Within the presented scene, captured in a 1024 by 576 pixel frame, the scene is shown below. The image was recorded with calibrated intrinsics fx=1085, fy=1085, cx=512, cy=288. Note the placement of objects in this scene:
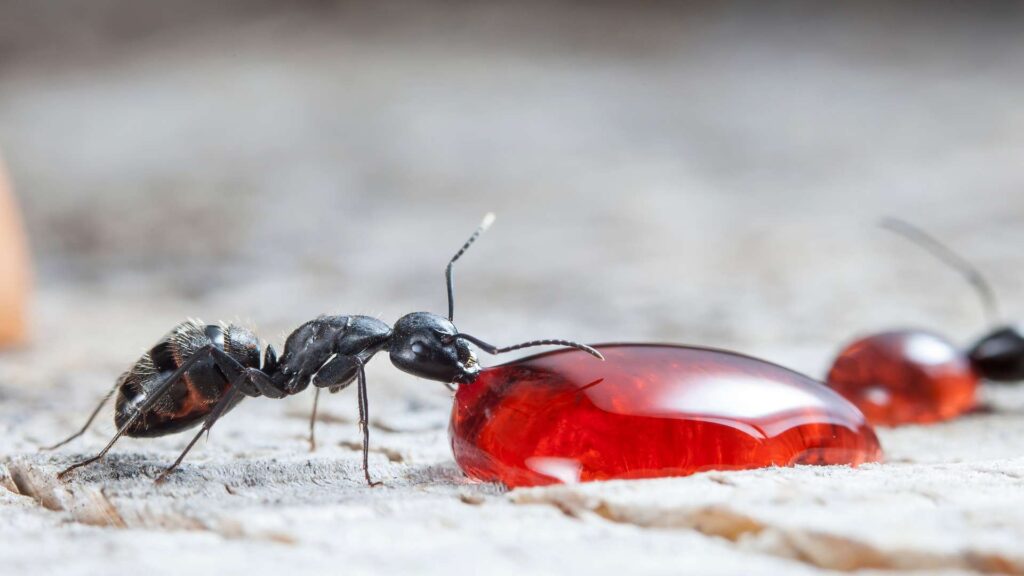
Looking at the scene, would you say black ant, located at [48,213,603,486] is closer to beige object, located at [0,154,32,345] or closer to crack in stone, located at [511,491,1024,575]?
crack in stone, located at [511,491,1024,575]

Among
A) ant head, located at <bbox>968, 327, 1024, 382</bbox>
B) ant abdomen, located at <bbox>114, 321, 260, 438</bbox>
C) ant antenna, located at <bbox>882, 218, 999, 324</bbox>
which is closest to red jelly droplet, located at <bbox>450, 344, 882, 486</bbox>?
ant abdomen, located at <bbox>114, 321, 260, 438</bbox>

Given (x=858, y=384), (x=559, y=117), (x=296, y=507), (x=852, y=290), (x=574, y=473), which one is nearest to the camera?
(x=296, y=507)

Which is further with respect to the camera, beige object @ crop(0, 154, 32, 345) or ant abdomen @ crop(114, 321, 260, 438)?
beige object @ crop(0, 154, 32, 345)

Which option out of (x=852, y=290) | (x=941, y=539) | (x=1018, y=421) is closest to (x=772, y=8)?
(x=852, y=290)

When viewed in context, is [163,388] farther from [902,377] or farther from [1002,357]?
[1002,357]

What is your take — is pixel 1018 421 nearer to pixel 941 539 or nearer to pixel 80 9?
pixel 941 539

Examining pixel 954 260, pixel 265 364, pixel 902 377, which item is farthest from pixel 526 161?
Result: pixel 265 364
